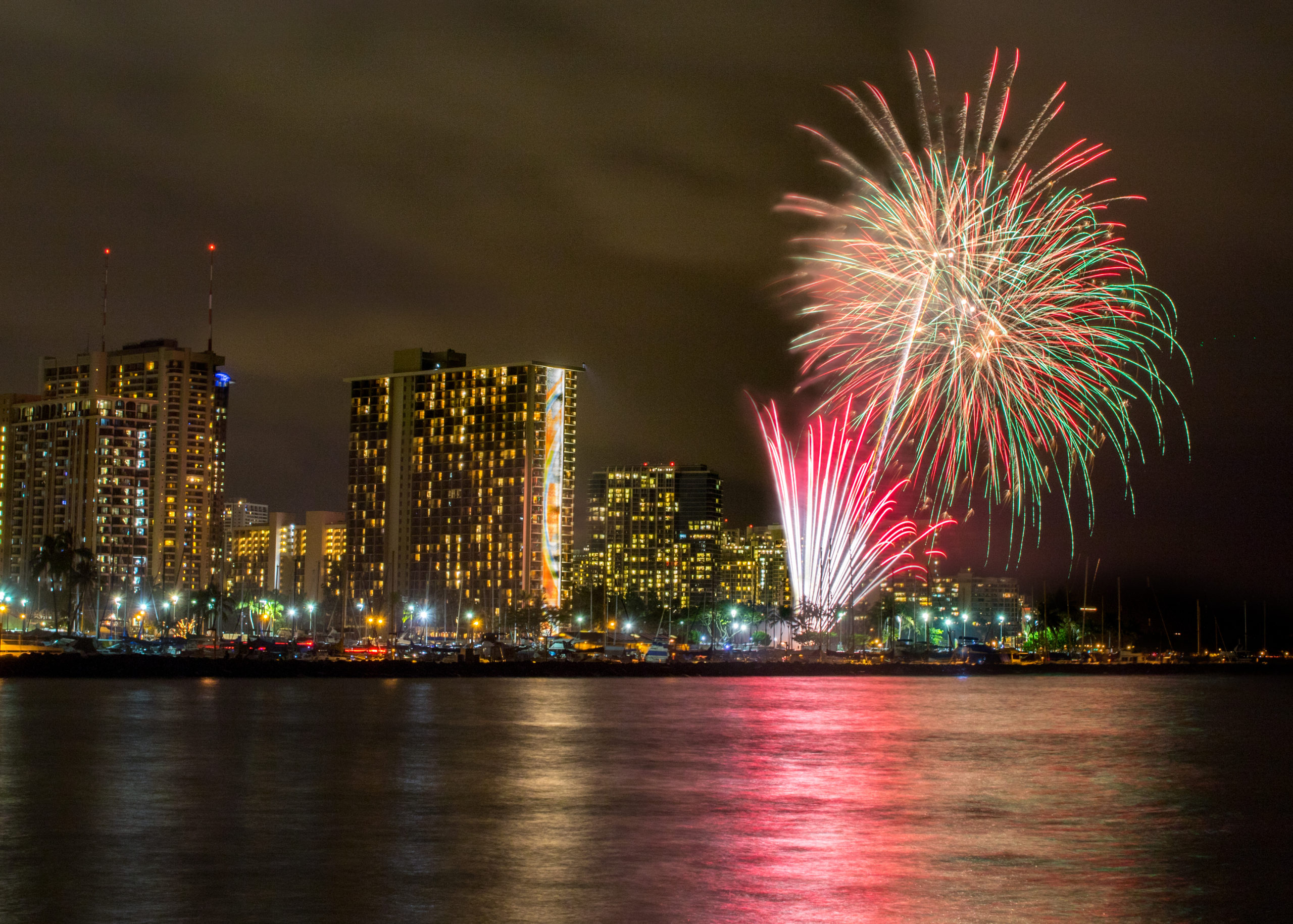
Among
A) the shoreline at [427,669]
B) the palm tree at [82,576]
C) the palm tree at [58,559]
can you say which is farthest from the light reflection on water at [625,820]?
the palm tree at [82,576]

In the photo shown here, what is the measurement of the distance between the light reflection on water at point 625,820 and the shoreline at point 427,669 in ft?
135

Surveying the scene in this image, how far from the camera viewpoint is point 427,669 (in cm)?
10269

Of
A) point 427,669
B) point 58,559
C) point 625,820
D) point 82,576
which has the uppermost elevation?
point 58,559

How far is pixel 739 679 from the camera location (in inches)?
4099

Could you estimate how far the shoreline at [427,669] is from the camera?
8781 centimetres

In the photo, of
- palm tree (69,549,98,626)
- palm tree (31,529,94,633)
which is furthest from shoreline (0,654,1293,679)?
palm tree (69,549,98,626)

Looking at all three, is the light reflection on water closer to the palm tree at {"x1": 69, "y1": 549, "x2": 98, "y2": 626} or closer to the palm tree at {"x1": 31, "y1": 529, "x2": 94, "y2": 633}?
the palm tree at {"x1": 31, "y1": 529, "x2": 94, "y2": 633}

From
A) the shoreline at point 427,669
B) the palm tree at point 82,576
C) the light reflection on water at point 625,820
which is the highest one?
the palm tree at point 82,576

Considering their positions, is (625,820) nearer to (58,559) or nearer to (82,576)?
(58,559)

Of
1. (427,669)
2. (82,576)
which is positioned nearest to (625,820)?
(427,669)

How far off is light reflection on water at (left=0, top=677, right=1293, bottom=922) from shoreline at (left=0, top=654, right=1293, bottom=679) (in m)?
41.2

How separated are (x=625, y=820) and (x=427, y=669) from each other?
267 ft

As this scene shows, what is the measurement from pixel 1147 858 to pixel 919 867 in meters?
3.75

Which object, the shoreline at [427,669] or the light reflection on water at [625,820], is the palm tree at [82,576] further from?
the light reflection on water at [625,820]
